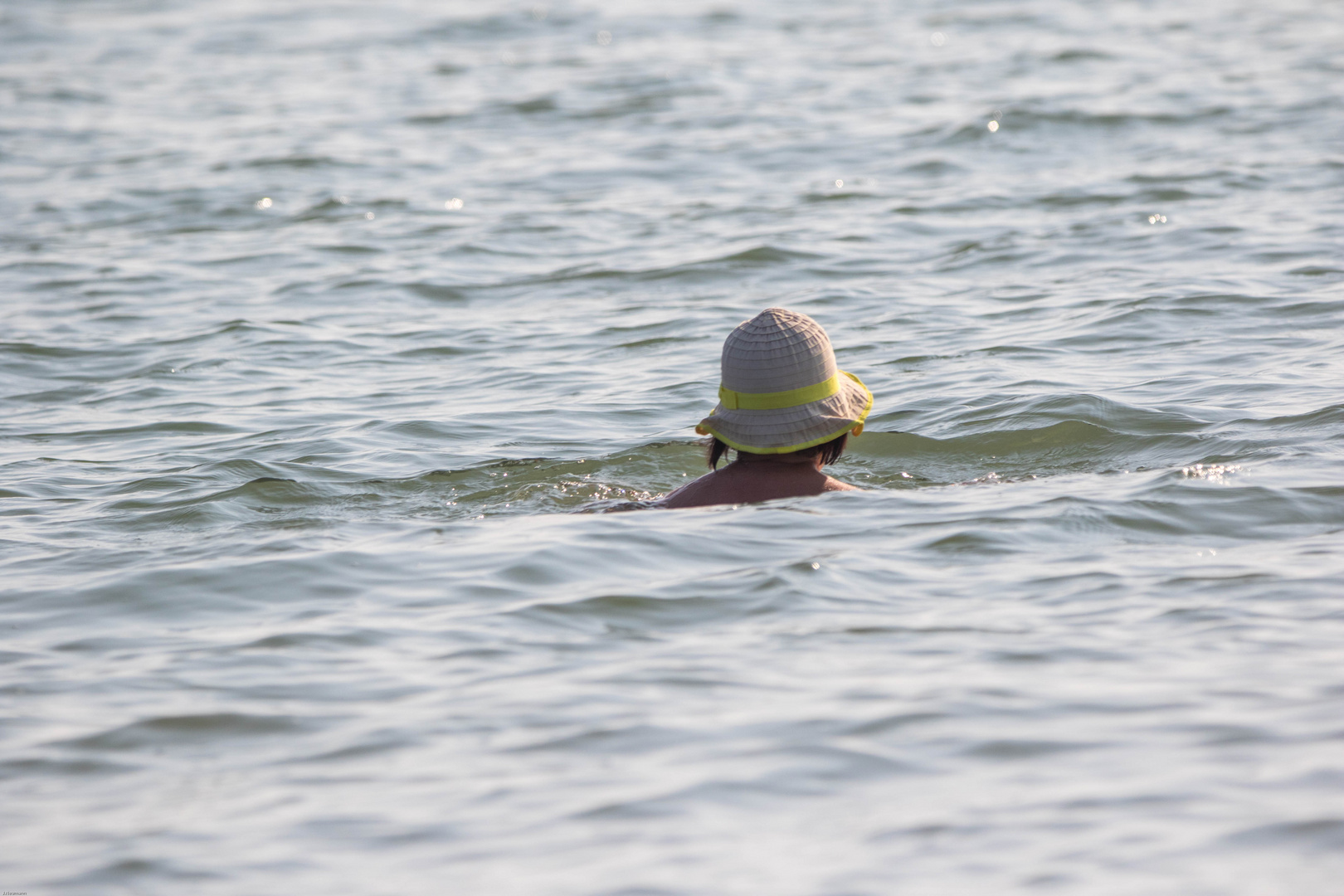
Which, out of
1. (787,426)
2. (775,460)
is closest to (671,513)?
(775,460)

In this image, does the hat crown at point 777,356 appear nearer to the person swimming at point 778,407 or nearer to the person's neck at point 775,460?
the person swimming at point 778,407

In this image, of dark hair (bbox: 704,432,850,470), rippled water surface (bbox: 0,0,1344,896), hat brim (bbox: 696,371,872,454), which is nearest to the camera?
rippled water surface (bbox: 0,0,1344,896)

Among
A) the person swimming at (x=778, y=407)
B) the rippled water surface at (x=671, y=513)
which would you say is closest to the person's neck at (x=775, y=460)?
the person swimming at (x=778, y=407)

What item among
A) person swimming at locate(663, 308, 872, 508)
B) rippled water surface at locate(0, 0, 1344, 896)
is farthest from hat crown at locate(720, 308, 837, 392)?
rippled water surface at locate(0, 0, 1344, 896)

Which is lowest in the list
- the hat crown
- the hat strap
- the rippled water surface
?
the rippled water surface

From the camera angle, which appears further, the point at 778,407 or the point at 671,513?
the point at 671,513

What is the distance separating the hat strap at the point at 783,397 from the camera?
6.06 meters

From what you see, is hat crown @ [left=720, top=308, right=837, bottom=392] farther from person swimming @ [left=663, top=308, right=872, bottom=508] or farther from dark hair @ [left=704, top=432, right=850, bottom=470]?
dark hair @ [left=704, top=432, right=850, bottom=470]

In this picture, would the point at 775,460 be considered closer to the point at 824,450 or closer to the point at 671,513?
the point at 824,450

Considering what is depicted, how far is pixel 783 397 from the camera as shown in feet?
19.9

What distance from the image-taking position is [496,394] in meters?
9.11

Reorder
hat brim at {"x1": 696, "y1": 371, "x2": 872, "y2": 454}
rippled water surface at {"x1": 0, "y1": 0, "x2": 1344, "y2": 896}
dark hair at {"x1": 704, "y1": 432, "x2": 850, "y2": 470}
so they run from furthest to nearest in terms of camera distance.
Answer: dark hair at {"x1": 704, "y1": 432, "x2": 850, "y2": 470} → hat brim at {"x1": 696, "y1": 371, "x2": 872, "y2": 454} → rippled water surface at {"x1": 0, "y1": 0, "x2": 1344, "y2": 896}

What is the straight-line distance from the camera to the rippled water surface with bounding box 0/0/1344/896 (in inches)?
155

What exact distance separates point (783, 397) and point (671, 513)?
658 mm
